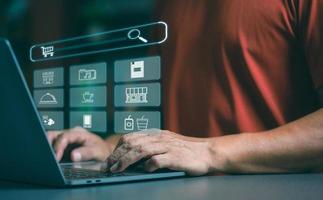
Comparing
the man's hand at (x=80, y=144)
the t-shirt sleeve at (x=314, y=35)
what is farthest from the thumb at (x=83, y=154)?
the t-shirt sleeve at (x=314, y=35)

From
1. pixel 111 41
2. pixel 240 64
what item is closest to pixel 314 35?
pixel 240 64

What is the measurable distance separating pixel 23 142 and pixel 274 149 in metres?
0.43

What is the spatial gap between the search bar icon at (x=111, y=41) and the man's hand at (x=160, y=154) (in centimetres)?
51

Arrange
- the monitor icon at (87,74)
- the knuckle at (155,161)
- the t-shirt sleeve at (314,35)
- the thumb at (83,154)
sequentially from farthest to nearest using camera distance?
the monitor icon at (87,74)
the thumb at (83,154)
the t-shirt sleeve at (314,35)
the knuckle at (155,161)

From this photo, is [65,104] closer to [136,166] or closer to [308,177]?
[136,166]

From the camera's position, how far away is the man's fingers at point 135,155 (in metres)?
0.86

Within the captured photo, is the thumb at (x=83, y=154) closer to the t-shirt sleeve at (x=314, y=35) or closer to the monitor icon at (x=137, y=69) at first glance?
the monitor icon at (x=137, y=69)

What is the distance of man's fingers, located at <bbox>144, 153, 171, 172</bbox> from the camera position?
854mm

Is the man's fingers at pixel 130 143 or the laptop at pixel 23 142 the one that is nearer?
the laptop at pixel 23 142

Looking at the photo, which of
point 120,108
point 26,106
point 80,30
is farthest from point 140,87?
point 26,106

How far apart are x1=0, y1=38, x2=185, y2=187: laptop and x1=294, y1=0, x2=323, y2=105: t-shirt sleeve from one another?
379 millimetres

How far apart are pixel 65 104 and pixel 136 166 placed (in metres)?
0.68

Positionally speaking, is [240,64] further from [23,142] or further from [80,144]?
[23,142]

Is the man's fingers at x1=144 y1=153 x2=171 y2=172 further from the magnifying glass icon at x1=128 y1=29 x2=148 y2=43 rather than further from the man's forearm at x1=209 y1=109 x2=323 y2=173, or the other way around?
the magnifying glass icon at x1=128 y1=29 x2=148 y2=43
